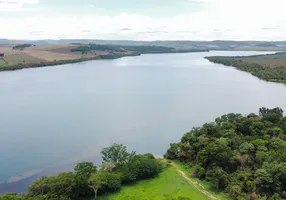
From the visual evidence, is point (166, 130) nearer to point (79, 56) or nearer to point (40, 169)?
point (40, 169)

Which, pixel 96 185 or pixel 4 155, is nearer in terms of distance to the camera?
pixel 96 185

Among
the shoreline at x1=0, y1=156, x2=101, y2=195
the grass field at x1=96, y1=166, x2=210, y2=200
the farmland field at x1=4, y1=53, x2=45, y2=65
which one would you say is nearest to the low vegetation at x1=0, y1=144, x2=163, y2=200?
the grass field at x1=96, y1=166, x2=210, y2=200

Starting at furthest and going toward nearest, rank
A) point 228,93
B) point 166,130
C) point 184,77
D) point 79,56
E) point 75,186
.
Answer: point 79,56 → point 184,77 → point 228,93 → point 166,130 → point 75,186

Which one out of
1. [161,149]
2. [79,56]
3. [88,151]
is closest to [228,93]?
[161,149]

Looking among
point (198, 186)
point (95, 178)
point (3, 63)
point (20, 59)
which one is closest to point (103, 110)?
point (95, 178)

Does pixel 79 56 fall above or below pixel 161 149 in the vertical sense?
above

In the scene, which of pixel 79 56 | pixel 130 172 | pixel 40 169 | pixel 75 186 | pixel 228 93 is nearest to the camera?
pixel 75 186

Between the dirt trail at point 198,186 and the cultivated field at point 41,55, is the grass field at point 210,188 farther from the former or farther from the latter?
the cultivated field at point 41,55
